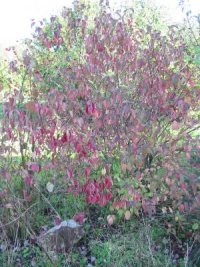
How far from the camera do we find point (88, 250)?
3.55 metres

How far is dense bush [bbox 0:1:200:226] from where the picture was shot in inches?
122

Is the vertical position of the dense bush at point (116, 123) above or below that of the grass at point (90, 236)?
above

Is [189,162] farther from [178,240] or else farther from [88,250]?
[88,250]

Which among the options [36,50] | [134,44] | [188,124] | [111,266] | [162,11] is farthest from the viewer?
[162,11]

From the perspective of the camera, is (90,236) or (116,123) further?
(90,236)

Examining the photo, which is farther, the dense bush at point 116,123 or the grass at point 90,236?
the grass at point 90,236

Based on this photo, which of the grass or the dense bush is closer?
the dense bush

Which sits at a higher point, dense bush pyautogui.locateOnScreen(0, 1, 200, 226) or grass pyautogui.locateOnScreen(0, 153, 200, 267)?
dense bush pyautogui.locateOnScreen(0, 1, 200, 226)

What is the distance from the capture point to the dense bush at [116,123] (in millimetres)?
3098

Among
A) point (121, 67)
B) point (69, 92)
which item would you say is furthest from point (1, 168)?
point (121, 67)

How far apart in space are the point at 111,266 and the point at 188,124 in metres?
1.41

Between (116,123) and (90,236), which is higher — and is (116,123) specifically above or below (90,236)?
above

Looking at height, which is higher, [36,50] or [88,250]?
[36,50]

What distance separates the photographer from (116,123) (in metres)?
3.36
